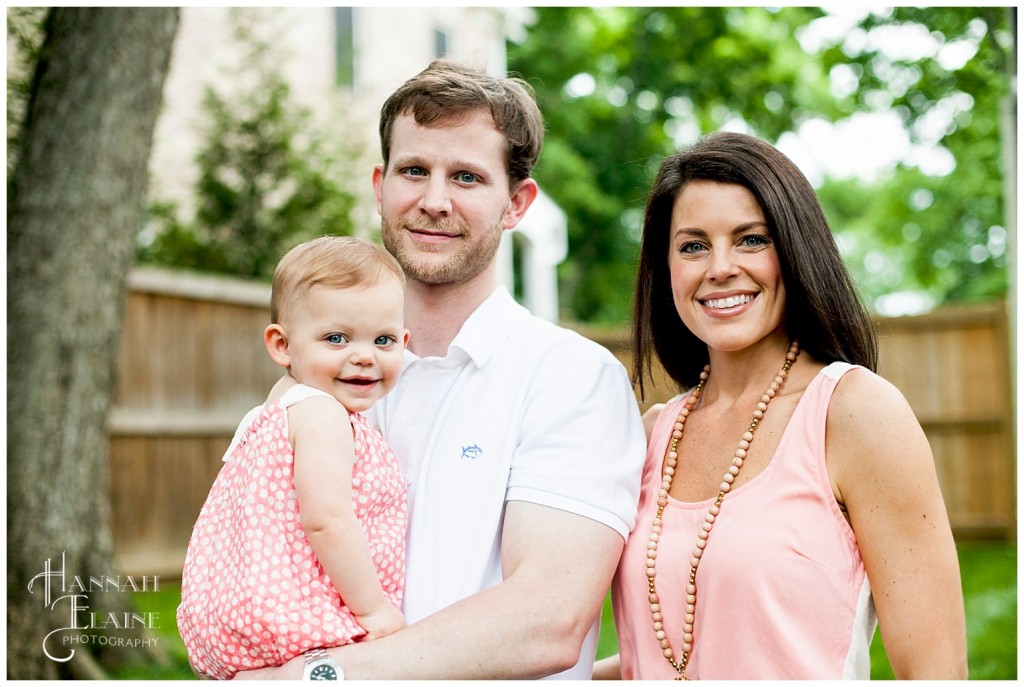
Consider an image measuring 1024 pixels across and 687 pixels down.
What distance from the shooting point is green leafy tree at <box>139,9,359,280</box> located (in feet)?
32.9

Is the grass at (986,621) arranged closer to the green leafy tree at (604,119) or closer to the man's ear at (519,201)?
the man's ear at (519,201)

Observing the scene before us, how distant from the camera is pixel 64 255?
14.9 ft

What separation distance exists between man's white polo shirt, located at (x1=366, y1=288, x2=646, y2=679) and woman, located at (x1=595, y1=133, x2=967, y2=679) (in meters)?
0.15

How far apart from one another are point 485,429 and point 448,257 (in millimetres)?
431

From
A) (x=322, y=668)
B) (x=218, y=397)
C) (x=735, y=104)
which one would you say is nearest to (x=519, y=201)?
(x=322, y=668)

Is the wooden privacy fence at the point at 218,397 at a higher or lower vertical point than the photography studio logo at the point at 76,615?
higher

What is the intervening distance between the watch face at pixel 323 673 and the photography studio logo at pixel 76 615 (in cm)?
287

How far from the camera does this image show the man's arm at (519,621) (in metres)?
2.05

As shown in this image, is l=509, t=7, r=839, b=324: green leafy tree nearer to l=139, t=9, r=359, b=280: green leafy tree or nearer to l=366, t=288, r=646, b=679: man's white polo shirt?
l=139, t=9, r=359, b=280: green leafy tree

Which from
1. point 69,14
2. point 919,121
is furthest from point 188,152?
point 919,121

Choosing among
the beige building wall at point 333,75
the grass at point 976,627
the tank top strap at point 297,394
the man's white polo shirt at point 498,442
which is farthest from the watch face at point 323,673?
the beige building wall at point 333,75

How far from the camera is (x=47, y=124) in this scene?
4.55 metres

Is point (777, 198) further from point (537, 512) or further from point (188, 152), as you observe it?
point (188, 152)

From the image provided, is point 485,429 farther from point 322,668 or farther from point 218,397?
point 218,397
